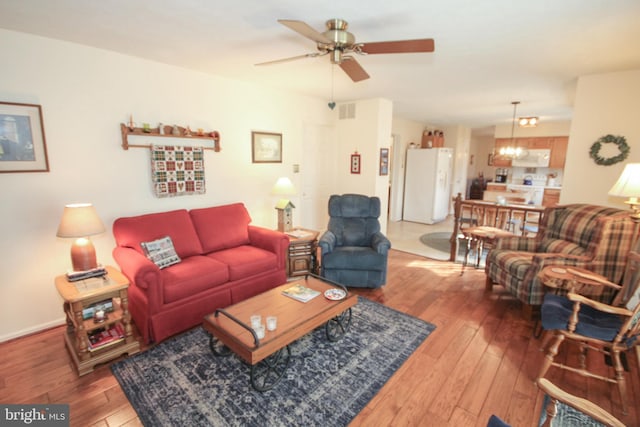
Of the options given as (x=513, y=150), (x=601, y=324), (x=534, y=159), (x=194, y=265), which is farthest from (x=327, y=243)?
(x=534, y=159)

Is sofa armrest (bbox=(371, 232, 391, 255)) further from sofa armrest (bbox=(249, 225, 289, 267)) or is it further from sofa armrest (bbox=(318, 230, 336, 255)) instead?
sofa armrest (bbox=(249, 225, 289, 267))

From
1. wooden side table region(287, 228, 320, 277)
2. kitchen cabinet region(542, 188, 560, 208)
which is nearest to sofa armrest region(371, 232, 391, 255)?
wooden side table region(287, 228, 320, 277)

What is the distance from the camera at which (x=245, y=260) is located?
3014 millimetres

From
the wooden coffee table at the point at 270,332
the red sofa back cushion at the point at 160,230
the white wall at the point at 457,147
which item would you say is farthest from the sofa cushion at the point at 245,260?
the white wall at the point at 457,147

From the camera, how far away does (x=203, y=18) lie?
2.08m

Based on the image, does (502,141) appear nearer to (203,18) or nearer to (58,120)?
(203,18)

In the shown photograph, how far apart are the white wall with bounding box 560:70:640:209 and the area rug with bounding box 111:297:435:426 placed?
8.63 ft

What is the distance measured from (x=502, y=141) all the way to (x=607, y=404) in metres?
7.35

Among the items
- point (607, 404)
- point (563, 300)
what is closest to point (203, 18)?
point (563, 300)

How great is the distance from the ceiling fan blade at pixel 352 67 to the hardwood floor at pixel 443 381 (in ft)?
7.45

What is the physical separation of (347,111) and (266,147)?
169 cm

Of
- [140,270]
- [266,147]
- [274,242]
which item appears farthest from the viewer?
[266,147]

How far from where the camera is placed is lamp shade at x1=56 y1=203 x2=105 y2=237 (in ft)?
7.40

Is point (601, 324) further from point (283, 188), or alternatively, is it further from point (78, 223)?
point (78, 223)
